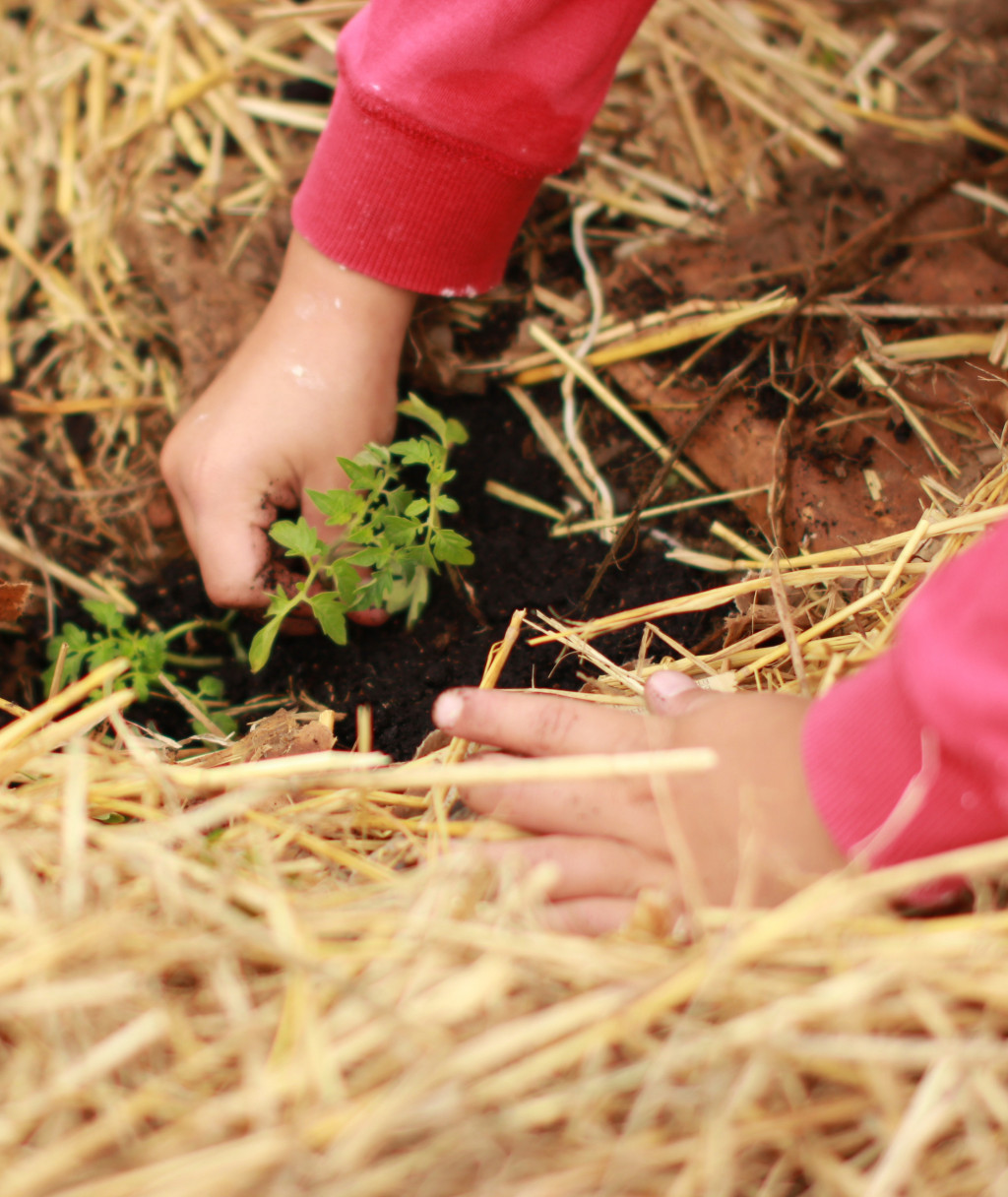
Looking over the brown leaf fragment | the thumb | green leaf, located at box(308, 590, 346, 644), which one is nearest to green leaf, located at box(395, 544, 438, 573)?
green leaf, located at box(308, 590, 346, 644)

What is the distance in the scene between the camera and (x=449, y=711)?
112 centimetres

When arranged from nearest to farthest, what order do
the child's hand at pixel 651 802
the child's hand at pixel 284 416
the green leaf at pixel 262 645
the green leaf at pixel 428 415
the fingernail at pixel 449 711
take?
the child's hand at pixel 651 802 < the fingernail at pixel 449 711 < the green leaf at pixel 262 645 < the green leaf at pixel 428 415 < the child's hand at pixel 284 416

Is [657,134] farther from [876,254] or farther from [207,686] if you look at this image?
[207,686]

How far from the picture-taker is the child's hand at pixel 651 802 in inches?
39.5

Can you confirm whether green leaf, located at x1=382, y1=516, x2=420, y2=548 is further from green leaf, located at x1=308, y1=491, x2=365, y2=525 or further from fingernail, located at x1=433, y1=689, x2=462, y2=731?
fingernail, located at x1=433, y1=689, x2=462, y2=731

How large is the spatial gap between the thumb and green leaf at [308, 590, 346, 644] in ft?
1.50

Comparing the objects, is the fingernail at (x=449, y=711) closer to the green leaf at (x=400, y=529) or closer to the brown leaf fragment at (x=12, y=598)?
the green leaf at (x=400, y=529)

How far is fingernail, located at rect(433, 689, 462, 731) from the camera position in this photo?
3.66 ft

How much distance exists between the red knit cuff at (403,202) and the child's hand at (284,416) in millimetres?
52

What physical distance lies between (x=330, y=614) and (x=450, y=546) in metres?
0.21

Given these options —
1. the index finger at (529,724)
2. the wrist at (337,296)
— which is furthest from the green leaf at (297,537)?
the wrist at (337,296)

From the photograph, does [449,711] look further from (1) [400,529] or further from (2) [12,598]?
(2) [12,598]

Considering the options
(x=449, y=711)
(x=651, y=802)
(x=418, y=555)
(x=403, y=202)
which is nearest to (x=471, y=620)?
(x=418, y=555)

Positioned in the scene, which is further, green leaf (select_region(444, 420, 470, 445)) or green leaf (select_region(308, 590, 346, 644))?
green leaf (select_region(444, 420, 470, 445))
